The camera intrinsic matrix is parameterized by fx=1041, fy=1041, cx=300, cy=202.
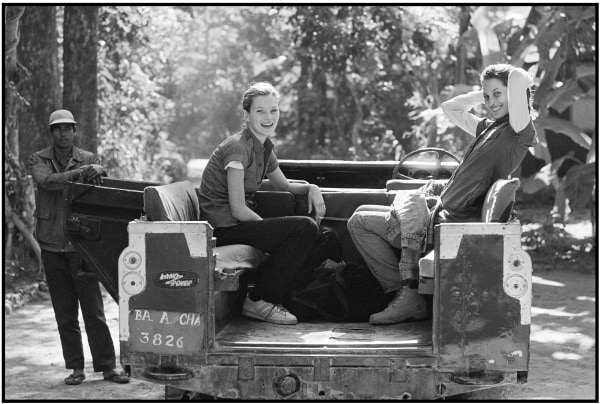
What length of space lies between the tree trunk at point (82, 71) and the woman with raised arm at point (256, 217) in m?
6.17

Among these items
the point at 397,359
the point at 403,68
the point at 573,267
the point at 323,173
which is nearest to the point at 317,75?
the point at 403,68

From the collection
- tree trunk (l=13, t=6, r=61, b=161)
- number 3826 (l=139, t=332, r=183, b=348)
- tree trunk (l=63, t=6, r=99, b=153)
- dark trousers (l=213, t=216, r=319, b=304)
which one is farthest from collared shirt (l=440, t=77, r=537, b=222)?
tree trunk (l=13, t=6, r=61, b=161)

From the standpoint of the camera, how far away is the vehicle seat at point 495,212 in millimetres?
5512

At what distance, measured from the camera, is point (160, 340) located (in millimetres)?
5574

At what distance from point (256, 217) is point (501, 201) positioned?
1640 mm

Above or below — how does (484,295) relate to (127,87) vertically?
below

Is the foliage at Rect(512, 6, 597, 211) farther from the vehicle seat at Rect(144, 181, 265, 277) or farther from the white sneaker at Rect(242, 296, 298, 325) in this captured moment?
the white sneaker at Rect(242, 296, 298, 325)

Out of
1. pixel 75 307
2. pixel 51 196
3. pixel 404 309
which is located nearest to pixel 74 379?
pixel 75 307

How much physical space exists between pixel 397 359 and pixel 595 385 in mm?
2329

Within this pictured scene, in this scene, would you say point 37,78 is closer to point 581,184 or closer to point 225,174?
point 225,174

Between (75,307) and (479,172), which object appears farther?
(75,307)

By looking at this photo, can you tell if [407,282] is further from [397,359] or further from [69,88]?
[69,88]

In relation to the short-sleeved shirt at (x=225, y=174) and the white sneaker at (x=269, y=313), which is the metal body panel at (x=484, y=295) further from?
the short-sleeved shirt at (x=225, y=174)

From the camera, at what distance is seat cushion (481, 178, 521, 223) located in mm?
5526
